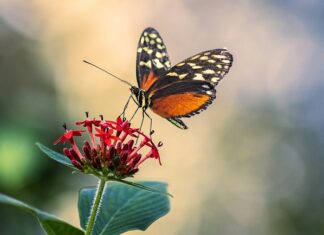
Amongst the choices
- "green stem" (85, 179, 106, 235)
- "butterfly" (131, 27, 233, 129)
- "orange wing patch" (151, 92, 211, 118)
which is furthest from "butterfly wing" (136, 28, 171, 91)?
"green stem" (85, 179, 106, 235)

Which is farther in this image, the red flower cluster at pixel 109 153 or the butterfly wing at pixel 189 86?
the butterfly wing at pixel 189 86

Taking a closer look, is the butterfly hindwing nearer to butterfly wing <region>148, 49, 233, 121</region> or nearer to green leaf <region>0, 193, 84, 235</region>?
butterfly wing <region>148, 49, 233, 121</region>

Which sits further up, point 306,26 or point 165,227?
point 306,26

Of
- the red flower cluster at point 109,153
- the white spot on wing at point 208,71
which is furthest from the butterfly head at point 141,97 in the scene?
the red flower cluster at point 109,153

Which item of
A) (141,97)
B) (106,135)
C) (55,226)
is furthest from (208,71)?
(55,226)

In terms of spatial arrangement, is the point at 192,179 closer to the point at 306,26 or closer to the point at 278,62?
the point at 278,62

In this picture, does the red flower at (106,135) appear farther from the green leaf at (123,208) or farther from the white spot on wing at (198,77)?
the white spot on wing at (198,77)

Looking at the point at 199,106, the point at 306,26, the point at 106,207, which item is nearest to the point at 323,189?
the point at 306,26
